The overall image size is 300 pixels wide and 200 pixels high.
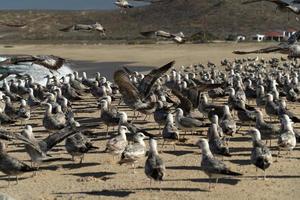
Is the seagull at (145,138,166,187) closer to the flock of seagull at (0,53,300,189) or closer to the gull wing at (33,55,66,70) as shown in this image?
the flock of seagull at (0,53,300,189)

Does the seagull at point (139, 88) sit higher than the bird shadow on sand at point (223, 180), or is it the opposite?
the seagull at point (139, 88)

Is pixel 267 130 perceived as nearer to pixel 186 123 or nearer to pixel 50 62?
pixel 186 123

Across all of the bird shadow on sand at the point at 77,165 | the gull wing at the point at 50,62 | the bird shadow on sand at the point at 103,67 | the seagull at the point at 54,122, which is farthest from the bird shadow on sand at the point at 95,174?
the bird shadow on sand at the point at 103,67

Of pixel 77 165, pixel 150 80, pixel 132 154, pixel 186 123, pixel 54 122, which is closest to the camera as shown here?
pixel 132 154

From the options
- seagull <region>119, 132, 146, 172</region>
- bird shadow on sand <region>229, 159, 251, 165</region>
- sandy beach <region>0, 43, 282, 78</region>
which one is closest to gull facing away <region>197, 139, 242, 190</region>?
seagull <region>119, 132, 146, 172</region>

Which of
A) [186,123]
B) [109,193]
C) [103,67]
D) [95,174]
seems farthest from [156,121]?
[103,67]

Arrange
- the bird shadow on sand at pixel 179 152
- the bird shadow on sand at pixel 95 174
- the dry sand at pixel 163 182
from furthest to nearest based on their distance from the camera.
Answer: the bird shadow on sand at pixel 179 152 → the bird shadow on sand at pixel 95 174 → the dry sand at pixel 163 182

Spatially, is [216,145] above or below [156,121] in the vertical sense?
above

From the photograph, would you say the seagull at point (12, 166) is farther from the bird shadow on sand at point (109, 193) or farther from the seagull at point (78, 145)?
the seagull at point (78, 145)

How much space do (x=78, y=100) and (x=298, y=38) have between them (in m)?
15.3

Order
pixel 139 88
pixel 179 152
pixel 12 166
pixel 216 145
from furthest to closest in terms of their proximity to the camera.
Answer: pixel 139 88, pixel 179 152, pixel 216 145, pixel 12 166

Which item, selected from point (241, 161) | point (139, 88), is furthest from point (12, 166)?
point (139, 88)

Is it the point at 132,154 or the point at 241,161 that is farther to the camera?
the point at 241,161

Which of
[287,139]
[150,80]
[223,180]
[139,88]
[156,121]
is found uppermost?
[150,80]
